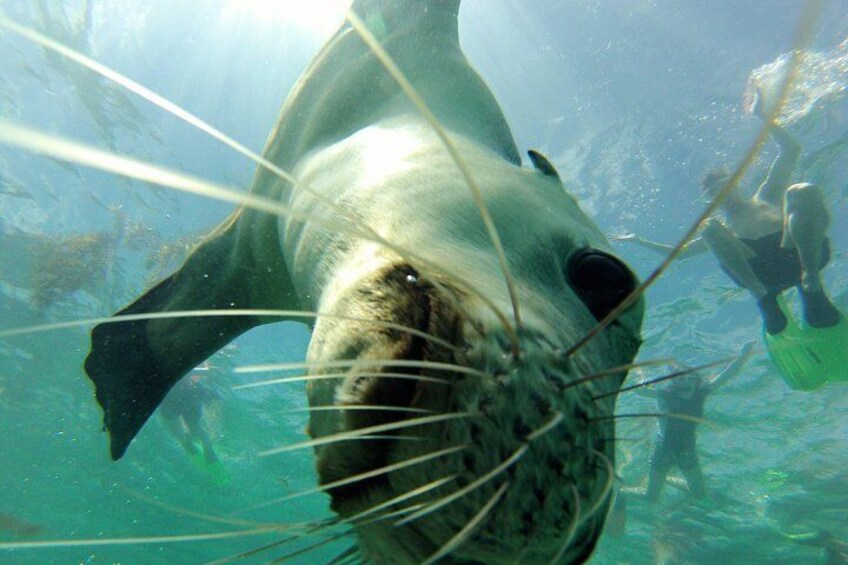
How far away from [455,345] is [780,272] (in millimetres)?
11542

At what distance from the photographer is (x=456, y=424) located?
3.11 feet

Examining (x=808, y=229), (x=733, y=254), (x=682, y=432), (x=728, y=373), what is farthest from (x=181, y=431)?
(x=808, y=229)

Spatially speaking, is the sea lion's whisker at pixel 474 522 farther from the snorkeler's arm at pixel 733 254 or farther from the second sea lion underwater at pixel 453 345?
the snorkeler's arm at pixel 733 254

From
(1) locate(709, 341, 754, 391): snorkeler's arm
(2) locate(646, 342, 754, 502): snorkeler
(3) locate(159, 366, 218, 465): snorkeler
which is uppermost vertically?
(1) locate(709, 341, 754, 391): snorkeler's arm

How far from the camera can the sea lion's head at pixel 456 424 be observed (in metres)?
0.95

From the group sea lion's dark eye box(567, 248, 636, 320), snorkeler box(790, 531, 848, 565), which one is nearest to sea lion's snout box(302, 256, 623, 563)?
sea lion's dark eye box(567, 248, 636, 320)

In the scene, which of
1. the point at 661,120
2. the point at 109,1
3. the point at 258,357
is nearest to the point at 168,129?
the point at 109,1

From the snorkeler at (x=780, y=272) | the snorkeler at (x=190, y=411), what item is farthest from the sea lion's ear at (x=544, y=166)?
the snorkeler at (x=190, y=411)

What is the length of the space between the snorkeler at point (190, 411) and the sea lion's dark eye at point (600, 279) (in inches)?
806

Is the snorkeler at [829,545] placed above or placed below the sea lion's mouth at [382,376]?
below

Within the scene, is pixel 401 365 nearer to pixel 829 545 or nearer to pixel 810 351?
pixel 810 351

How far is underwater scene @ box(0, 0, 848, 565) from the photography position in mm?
999

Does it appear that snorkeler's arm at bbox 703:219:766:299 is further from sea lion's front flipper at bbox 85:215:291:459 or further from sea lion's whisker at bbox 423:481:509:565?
sea lion's whisker at bbox 423:481:509:565

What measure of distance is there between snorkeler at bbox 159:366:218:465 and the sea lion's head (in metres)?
20.8
